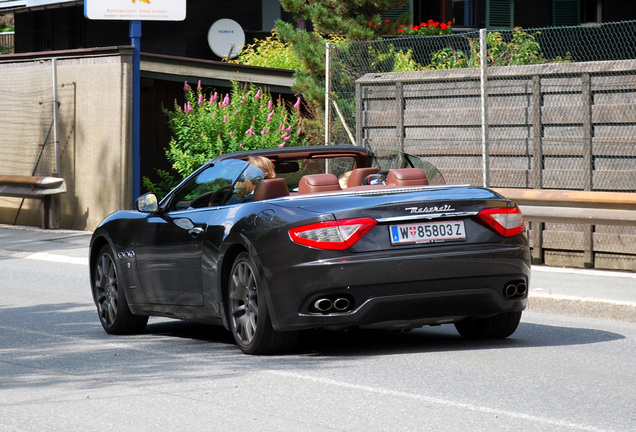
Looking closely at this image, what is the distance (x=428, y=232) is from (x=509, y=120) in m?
6.47

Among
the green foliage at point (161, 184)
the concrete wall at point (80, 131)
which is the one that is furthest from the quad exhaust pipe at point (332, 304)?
the green foliage at point (161, 184)

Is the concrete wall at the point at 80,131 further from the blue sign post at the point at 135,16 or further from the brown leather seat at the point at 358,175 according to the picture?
the brown leather seat at the point at 358,175

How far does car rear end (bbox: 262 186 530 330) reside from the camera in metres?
7.38

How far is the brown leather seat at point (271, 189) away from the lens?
26.2ft

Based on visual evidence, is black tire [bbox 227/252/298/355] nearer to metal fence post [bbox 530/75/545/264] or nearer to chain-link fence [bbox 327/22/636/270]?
chain-link fence [bbox 327/22/636/270]

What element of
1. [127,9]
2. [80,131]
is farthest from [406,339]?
[80,131]

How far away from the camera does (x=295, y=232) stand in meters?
7.43

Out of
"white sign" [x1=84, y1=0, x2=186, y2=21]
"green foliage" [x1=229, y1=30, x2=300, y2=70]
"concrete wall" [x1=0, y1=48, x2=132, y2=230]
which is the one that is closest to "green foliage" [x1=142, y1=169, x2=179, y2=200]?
"concrete wall" [x1=0, y1=48, x2=132, y2=230]

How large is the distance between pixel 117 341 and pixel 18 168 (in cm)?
1345

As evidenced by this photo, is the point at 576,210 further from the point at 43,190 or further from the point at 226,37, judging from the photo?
the point at 226,37

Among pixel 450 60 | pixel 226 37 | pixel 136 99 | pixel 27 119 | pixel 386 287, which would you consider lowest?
pixel 386 287

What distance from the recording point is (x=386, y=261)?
7402 mm

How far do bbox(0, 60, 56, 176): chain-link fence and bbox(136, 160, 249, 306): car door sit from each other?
1211 cm

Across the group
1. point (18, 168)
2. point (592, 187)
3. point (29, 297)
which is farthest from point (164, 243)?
point (18, 168)
